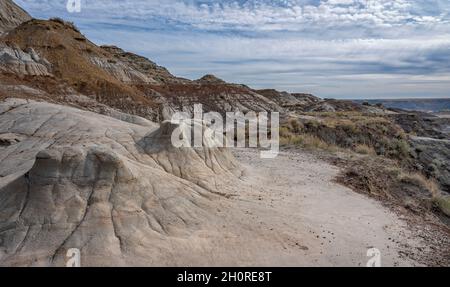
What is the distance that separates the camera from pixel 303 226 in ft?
26.7

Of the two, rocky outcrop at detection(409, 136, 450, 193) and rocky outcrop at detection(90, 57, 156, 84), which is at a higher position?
rocky outcrop at detection(90, 57, 156, 84)

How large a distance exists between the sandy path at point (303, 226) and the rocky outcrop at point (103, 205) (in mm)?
720

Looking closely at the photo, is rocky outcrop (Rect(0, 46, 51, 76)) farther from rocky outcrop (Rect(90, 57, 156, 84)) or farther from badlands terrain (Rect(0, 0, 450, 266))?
badlands terrain (Rect(0, 0, 450, 266))

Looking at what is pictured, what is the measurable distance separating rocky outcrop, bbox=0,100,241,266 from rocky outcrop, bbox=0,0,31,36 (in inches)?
2518

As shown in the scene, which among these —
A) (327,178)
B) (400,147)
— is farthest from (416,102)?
(327,178)

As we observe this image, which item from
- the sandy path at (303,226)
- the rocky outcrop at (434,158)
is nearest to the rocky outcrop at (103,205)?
the sandy path at (303,226)

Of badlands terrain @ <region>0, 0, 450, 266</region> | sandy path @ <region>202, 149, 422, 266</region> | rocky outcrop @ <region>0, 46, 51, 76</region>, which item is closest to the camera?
badlands terrain @ <region>0, 0, 450, 266</region>

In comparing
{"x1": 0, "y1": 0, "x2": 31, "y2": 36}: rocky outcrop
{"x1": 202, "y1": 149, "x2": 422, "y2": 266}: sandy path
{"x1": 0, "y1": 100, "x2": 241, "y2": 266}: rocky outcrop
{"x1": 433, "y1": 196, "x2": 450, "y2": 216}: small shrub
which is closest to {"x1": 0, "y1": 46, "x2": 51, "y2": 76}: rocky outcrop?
{"x1": 0, "y1": 100, "x2": 241, "y2": 266}: rocky outcrop

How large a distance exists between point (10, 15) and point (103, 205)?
236ft

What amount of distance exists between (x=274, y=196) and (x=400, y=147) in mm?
14603

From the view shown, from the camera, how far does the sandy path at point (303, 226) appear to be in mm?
6789

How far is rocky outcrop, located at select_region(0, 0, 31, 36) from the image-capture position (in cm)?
6493

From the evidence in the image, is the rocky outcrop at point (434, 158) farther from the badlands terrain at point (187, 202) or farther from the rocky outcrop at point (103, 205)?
the rocky outcrop at point (103, 205)

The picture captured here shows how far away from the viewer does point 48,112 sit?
559 inches
